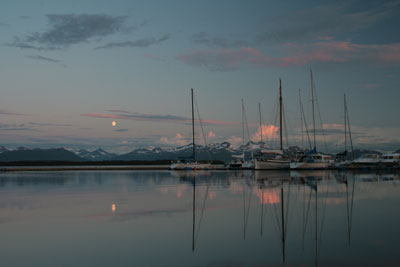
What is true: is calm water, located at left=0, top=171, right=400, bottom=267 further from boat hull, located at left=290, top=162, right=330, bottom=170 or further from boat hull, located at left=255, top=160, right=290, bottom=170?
boat hull, located at left=255, top=160, right=290, bottom=170

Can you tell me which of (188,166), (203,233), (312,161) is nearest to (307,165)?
(312,161)

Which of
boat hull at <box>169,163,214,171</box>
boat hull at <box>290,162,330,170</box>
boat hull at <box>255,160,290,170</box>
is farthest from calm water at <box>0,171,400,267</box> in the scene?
boat hull at <box>169,163,214,171</box>

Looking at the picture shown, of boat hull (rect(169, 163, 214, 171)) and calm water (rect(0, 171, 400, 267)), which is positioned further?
boat hull (rect(169, 163, 214, 171))

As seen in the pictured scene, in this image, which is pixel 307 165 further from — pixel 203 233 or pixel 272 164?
pixel 203 233

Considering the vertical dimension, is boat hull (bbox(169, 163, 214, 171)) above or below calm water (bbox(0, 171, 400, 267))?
above

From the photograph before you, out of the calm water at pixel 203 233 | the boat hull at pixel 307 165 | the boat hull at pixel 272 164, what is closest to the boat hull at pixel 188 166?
the boat hull at pixel 272 164

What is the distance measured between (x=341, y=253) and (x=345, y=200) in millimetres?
14769

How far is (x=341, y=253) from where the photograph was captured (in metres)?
12.3

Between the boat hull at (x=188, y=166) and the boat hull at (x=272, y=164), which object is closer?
the boat hull at (x=272, y=164)

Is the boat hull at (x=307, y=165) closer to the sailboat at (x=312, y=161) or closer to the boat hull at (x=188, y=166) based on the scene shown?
the sailboat at (x=312, y=161)

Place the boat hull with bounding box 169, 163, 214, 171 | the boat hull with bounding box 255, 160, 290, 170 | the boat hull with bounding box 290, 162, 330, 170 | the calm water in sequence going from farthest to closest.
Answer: the boat hull with bounding box 169, 163, 214, 171, the boat hull with bounding box 255, 160, 290, 170, the boat hull with bounding box 290, 162, 330, 170, the calm water

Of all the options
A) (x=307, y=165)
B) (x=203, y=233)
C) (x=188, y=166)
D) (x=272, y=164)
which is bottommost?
(x=203, y=233)

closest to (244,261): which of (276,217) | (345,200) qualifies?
(276,217)

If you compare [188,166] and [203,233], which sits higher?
[188,166]
